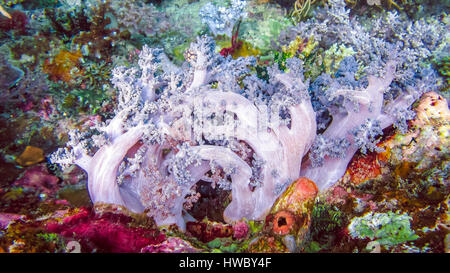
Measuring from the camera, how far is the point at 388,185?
10.5 ft

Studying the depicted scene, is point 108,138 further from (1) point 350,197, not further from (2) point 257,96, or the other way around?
(1) point 350,197

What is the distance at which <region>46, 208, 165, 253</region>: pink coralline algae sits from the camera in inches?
95.3

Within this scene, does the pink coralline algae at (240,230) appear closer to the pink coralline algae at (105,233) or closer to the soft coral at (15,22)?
the pink coralline algae at (105,233)

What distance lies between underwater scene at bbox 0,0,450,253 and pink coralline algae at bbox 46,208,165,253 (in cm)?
1

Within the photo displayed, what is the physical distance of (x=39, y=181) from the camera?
3.59 meters

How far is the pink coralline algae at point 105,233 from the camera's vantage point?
242 cm

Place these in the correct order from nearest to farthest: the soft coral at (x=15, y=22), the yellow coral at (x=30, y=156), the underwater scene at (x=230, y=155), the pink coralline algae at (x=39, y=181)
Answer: the underwater scene at (x=230, y=155), the pink coralline algae at (x=39, y=181), the yellow coral at (x=30, y=156), the soft coral at (x=15, y=22)

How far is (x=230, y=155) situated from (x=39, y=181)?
9.61 ft

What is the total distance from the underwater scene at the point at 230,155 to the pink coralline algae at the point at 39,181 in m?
0.02

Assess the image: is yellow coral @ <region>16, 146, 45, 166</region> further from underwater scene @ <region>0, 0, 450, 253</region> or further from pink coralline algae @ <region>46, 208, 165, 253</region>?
pink coralline algae @ <region>46, 208, 165, 253</region>

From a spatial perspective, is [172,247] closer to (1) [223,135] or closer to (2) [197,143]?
(2) [197,143]

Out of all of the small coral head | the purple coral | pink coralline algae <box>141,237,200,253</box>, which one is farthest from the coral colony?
the small coral head

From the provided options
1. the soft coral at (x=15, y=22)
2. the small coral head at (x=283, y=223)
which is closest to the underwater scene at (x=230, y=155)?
the small coral head at (x=283, y=223)
